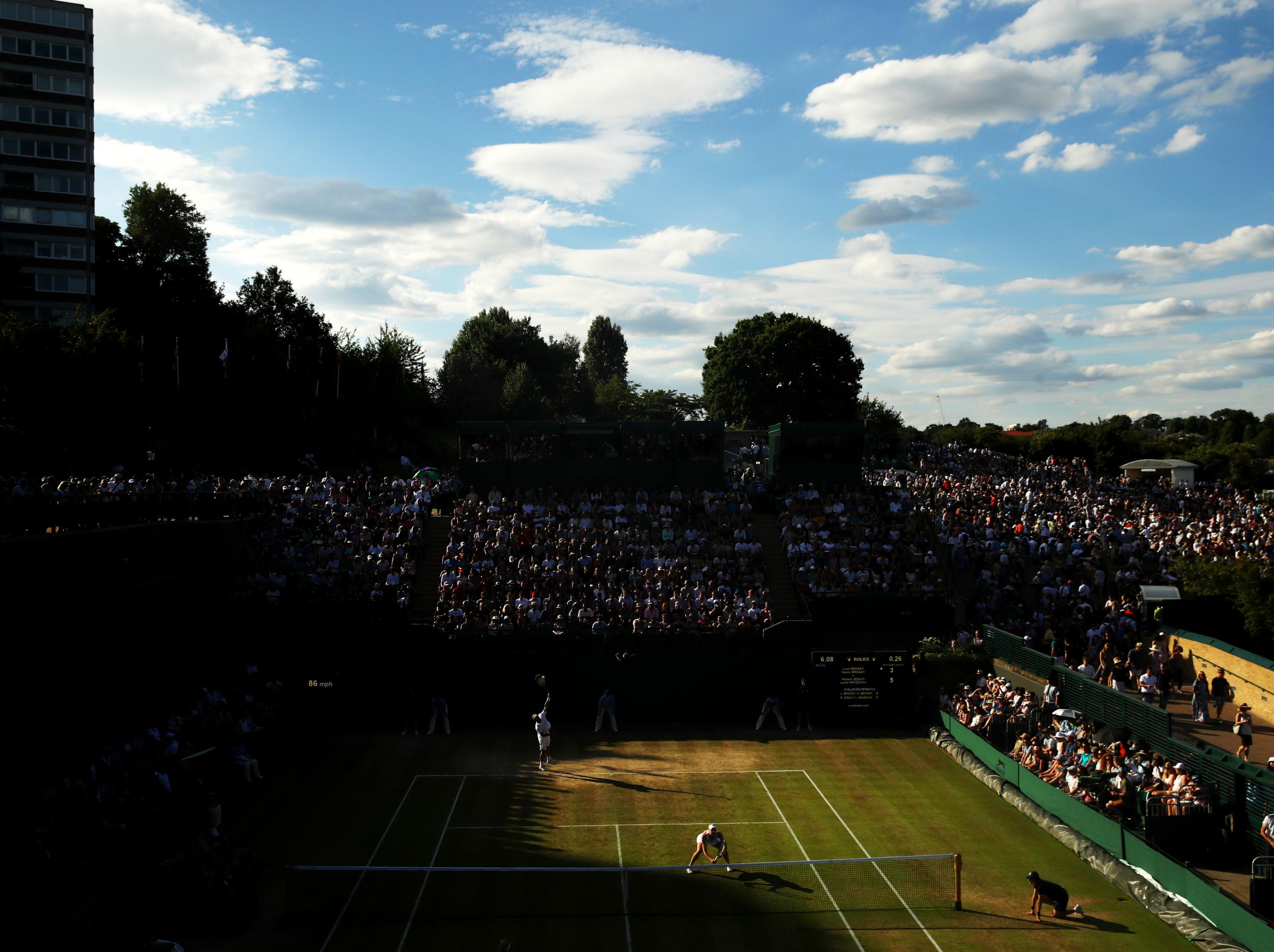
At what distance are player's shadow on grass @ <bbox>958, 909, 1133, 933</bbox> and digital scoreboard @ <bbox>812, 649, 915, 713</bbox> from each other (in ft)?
44.7

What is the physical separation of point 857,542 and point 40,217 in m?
59.6

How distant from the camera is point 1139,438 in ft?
291

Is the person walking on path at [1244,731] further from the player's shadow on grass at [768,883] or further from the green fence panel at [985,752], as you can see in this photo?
the player's shadow on grass at [768,883]

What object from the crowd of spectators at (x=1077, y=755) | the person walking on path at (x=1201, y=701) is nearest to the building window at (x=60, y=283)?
the crowd of spectators at (x=1077, y=755)

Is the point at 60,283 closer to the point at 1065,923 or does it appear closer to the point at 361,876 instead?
the point at 361,876

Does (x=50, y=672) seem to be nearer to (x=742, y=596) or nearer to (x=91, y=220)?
(x=742, y=596)

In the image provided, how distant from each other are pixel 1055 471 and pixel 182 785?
4762 cm

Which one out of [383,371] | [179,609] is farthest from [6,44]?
[179,609]

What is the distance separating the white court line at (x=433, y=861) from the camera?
16344mm

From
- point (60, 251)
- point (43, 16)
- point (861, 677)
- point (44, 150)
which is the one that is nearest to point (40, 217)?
point (60, 251)

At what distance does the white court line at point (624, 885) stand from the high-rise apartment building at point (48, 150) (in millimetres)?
59680

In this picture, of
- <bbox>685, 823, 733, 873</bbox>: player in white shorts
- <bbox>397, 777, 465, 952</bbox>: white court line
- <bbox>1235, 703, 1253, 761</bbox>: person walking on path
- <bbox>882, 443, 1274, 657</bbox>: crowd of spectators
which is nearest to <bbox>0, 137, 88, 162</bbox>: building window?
<bbox>882, 443, 1274, 657</bbox>: crowd of spectators

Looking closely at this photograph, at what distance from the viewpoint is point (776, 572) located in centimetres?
3762

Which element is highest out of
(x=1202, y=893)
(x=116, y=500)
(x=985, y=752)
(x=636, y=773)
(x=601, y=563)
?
(x=116, y=500)
